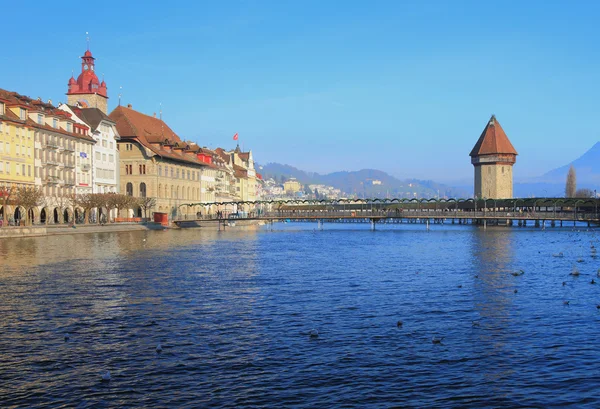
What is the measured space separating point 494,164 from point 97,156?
76506 mm

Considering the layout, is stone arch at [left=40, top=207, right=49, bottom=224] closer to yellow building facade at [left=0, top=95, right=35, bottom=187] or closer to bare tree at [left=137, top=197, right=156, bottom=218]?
yellow building facade at [left=0, top=95, right=35, bottom=187]

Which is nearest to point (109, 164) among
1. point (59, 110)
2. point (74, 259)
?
point (59, 110)

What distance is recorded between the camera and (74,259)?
42469 millimetres

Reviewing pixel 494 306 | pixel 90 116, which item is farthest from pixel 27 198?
pixel 494 306

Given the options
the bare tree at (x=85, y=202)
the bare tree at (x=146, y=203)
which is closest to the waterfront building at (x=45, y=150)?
the bare tree at (x=85, y=202)

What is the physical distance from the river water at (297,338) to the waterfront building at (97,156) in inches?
2107

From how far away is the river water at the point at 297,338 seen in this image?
14.4m

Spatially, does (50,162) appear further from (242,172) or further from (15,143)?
(242,172)

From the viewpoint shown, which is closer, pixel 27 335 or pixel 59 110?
pixel 27 335

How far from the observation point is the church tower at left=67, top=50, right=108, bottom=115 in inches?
4254

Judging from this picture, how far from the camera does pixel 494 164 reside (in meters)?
135

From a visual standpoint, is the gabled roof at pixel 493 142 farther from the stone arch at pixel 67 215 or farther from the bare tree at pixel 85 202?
the stone arch at pixel 67 215

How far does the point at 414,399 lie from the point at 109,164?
88.1m

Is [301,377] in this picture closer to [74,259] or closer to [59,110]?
[74,259]
